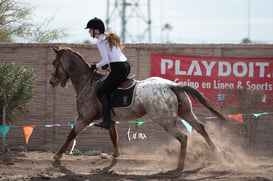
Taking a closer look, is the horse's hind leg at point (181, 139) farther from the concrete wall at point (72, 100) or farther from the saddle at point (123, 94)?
the concrete wall at point (72, 100)

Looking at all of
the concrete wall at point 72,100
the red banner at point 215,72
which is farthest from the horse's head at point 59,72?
the red banner at point 215,72

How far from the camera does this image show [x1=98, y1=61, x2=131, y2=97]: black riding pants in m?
8.82

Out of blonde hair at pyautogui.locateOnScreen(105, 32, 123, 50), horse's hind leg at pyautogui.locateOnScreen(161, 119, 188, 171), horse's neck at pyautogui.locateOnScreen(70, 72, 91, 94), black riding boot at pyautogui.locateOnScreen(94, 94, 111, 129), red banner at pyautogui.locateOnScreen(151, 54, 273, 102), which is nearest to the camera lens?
horse's hind leg at pyautogui.locateOnScreen(161, 119, 188, 171)

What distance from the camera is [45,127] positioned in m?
12.2

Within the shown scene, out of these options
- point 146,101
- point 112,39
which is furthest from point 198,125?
point 112,39

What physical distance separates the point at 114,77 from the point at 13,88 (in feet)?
9.66

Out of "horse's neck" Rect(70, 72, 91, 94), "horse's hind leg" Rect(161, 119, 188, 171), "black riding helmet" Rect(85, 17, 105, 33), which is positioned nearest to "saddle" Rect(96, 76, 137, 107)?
"horse's neck" Rect(70, 72, 91, 94)

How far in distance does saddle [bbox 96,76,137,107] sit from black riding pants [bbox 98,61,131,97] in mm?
103

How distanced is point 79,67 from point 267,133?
18.4 ft

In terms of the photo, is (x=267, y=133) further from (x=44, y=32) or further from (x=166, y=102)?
(x=44, y=32)

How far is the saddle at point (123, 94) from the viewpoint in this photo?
8.87 meters

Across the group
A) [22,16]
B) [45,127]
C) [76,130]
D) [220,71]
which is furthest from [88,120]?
[22,16]

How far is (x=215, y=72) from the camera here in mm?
12039

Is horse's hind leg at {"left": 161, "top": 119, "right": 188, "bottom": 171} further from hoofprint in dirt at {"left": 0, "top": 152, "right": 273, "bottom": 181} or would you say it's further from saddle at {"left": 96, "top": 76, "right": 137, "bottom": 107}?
saddle at {"left": 96, "top": 76, "right": 137, "bottom": 107}
